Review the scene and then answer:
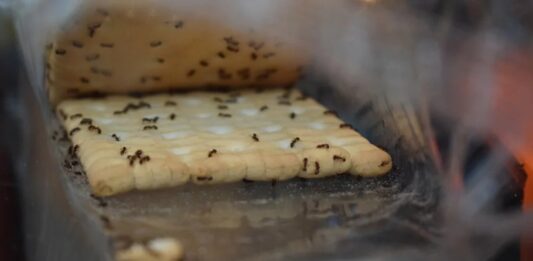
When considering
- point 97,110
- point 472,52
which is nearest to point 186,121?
point 97,110

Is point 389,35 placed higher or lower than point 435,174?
higher

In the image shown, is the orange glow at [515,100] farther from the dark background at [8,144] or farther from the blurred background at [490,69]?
the dark background at [8,144]

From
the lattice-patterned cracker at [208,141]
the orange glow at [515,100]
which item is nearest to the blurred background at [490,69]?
the orange glow at [515,100]

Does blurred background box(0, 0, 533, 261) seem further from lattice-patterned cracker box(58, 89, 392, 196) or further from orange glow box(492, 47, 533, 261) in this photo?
lattice-patterned cracker box(58, 89, 392, 196)

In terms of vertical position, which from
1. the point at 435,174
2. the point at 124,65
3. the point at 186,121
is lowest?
the point at 435,174

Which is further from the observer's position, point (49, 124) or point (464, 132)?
point (49, 124)

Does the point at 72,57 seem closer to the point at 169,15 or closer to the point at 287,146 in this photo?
the point at 169,15
